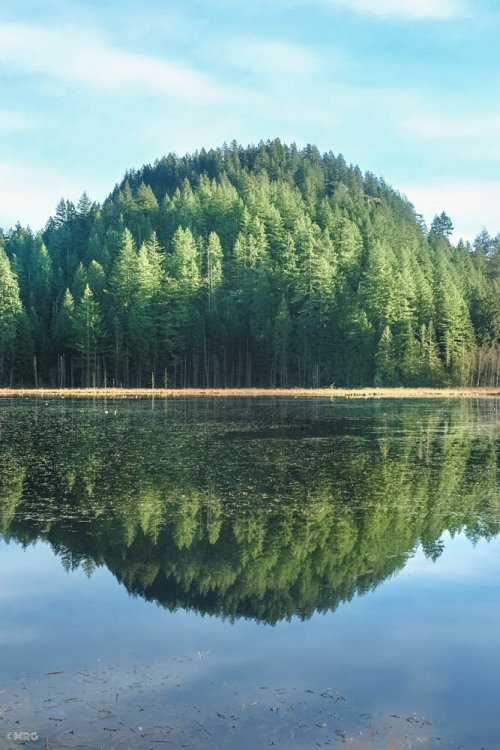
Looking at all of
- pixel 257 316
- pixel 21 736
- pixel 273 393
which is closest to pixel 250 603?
pixel 21 736

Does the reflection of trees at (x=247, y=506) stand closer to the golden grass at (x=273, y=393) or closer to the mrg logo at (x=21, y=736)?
the mrg logo at (x=21, y=736)

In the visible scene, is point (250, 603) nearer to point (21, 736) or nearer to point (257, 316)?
point (21, 736)

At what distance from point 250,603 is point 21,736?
4.31 metres

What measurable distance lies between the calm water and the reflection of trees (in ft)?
0.22

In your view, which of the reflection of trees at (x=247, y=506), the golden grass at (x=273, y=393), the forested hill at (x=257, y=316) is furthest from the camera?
the forested hill at (x=257, y=316)

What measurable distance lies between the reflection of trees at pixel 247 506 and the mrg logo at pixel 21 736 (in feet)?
12.4

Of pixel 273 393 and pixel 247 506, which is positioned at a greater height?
pixel 273 393

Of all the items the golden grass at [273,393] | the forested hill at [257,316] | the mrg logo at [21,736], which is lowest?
the mrg logo at [21,736]

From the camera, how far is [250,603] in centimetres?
1052

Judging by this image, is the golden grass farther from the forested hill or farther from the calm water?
the calm water

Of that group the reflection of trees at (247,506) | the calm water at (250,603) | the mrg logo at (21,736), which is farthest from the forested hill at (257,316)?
the mrg logo at (21,736)

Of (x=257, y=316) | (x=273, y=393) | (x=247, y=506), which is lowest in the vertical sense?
(x=247, y=506)

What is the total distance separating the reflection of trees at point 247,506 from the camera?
11.7m

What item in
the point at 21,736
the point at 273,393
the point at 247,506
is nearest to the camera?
the point at 21,736
